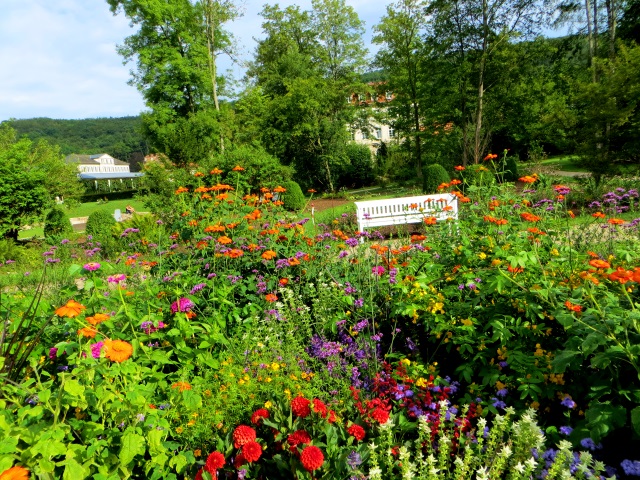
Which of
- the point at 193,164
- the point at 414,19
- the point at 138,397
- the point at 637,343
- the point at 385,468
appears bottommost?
the point at 385,468

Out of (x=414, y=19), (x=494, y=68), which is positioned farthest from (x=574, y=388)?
(x=414, y=19)

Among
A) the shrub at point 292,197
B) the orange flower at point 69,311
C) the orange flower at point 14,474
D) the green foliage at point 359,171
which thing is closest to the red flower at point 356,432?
the orange flower at point 14,474

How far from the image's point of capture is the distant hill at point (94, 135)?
317 ft

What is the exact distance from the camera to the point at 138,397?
1.62 m

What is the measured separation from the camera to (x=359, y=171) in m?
24.0

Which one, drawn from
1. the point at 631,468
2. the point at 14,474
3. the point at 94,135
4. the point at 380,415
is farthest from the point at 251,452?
the point at 94,135

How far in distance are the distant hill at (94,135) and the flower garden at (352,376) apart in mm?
103785

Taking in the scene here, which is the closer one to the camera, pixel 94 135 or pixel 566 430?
pixel 566 430

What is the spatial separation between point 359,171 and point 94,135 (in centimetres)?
10738

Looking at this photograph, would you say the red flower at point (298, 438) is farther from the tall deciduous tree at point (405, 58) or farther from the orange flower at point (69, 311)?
the tall deciduous tree at point (405, 58)

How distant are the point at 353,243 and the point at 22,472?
244cm

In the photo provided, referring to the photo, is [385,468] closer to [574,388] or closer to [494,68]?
[574,388]

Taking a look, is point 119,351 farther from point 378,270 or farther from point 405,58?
point 405,58

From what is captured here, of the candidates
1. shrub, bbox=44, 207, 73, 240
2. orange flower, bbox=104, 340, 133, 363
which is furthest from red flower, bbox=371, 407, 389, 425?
shrub, bbox=44, 207, 73, 240
